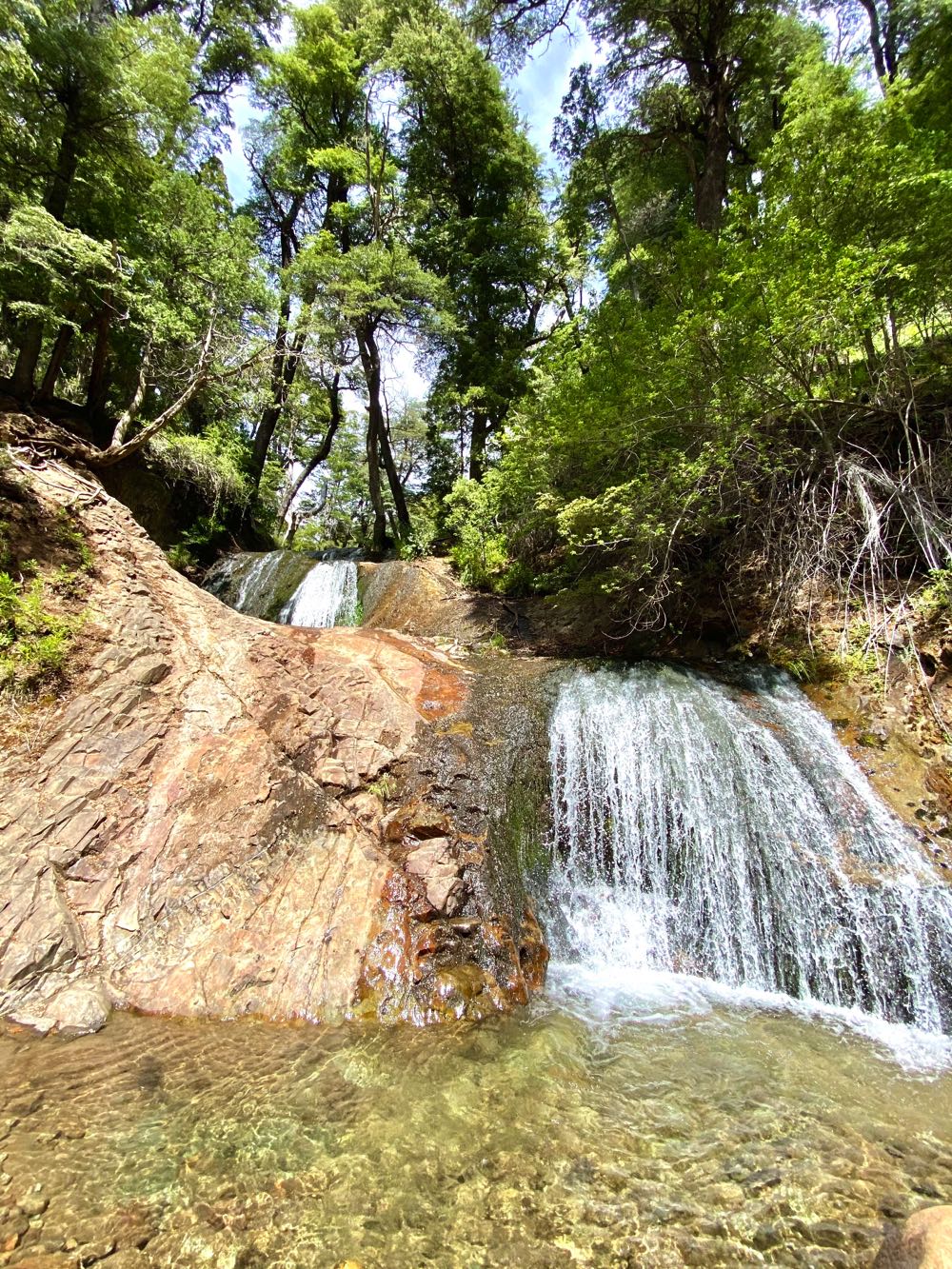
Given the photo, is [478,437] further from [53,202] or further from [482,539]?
[53,202]

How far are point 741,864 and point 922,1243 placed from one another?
9.95ft

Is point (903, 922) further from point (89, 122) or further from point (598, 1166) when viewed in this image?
point (89, 122)

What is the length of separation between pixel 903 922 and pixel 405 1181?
408 centimetres

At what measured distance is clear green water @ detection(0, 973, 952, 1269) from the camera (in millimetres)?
2266

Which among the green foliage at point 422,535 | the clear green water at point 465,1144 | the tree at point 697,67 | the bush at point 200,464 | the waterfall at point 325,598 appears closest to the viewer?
the clear green water at point 465,1144

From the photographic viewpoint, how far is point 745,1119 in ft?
9.67

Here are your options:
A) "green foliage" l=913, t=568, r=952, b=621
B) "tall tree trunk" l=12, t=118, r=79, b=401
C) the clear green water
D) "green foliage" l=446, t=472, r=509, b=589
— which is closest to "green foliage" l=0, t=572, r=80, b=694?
the clear green water

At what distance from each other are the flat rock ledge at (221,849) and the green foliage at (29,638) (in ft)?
0.86

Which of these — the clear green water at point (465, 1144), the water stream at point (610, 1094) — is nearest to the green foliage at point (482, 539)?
the water stream at point (610, 1094)

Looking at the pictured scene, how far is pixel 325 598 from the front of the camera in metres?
11.6

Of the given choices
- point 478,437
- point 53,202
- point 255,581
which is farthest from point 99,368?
point 478,437

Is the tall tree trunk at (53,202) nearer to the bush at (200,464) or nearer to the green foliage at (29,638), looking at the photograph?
the bush at (200,464)

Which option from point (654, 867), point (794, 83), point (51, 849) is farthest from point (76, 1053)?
point (794, 83)

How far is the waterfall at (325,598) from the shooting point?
37.1 feet
